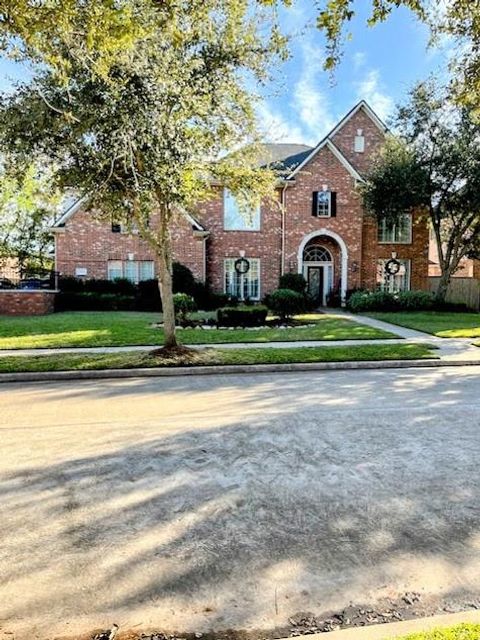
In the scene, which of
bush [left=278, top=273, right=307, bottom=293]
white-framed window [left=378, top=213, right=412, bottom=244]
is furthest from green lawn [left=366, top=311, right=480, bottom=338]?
white-framed window [left=378, top=213, right=412, bottom=244]

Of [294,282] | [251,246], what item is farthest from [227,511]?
[251,246]

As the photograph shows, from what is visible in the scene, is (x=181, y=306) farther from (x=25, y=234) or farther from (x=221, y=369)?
(x=25, y=234)

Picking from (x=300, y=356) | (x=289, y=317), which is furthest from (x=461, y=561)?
(x=289, y=317)

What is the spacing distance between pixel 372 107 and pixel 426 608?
2727 centimetres

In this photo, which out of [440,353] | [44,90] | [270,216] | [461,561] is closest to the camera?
[461,561]

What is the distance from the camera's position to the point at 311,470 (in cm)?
Answer: 445

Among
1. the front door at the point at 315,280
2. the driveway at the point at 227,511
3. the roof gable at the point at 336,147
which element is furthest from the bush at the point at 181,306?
the driveway at the point at 227,511

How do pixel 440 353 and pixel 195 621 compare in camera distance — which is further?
pixel 440 353

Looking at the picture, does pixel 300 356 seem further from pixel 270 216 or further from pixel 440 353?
pixel 270 216

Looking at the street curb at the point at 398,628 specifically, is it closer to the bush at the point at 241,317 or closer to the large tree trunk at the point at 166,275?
the large tree trunk at the point at 166,275

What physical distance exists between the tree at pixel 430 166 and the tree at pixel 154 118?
13.4 metres

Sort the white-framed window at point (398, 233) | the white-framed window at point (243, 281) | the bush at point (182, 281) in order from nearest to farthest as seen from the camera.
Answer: the bush at point (182, 281), the white-framed window at point (243, 281), the white-framed window at point (398, 233)

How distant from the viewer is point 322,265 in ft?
85.4

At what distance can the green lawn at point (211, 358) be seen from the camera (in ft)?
31.2
